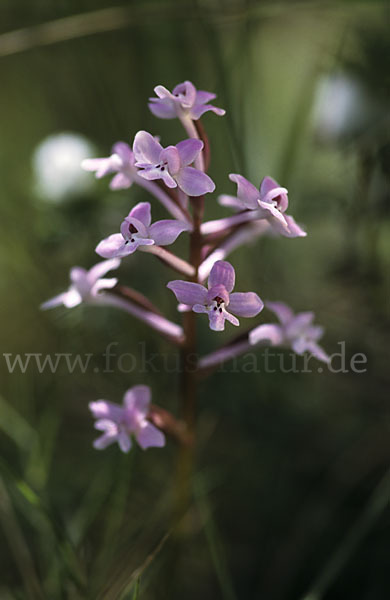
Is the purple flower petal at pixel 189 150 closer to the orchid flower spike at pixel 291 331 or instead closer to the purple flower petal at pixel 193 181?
the purple flower petal at pixel 193 181

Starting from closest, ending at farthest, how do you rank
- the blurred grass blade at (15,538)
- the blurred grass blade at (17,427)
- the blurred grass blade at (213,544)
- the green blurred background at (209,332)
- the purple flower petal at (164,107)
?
the purple flower petal at (164,107) → the blurred grass blade at (213,544) → the blurred grass blade at (15,538) → the green blurred background at (209,332) → the blurred grass blade at (17,427)

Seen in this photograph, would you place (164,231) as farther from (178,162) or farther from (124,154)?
(124,154)

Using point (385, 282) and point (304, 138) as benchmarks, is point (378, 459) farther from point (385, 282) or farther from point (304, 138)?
point (304, 138)

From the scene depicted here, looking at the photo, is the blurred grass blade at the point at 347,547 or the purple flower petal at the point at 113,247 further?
the blurred grass blade at the point at 347,547

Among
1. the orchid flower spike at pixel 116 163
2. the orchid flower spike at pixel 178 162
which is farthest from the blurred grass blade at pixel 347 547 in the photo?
the orchid flower spike at pixel 116 163

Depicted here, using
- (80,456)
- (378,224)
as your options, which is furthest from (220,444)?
(378,224)

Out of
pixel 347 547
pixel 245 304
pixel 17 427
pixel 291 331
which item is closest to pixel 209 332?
pixel 17 427

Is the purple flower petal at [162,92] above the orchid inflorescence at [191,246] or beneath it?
above
